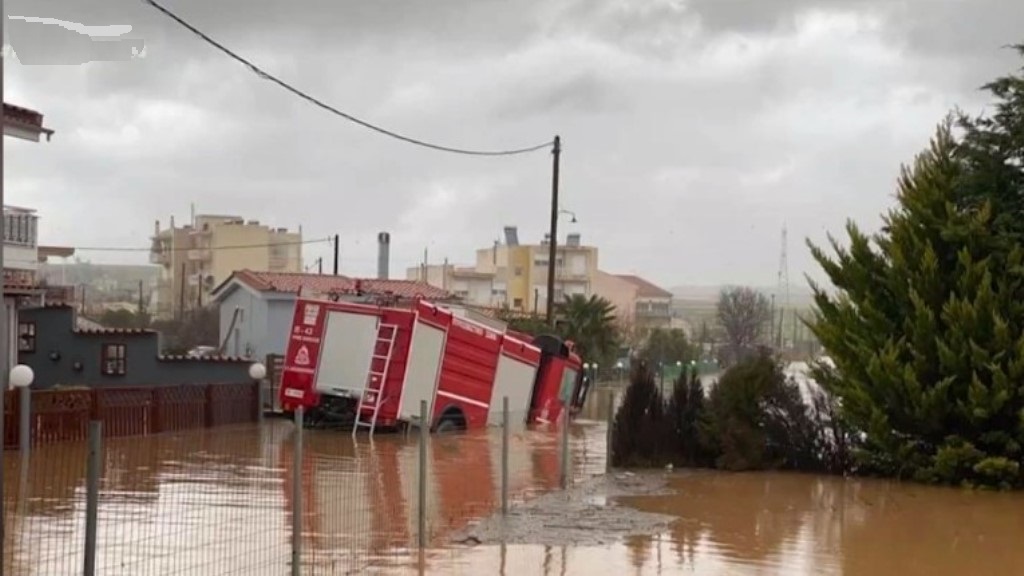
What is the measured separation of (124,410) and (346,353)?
4923 mm

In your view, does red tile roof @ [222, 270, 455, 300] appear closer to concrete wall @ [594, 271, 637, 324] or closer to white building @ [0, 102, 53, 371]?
white building @ [0, 102, 53, 371]

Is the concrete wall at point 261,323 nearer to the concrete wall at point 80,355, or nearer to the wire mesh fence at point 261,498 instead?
the concrete wall at point 80,355

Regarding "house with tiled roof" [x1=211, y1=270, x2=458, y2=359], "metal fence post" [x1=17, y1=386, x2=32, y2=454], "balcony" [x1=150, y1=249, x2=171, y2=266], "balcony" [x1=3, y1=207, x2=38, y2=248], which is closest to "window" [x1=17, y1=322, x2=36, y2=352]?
"balcony" [x1=3, y1=207, x2=38, y2=248]

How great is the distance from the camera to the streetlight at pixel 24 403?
63.3ft

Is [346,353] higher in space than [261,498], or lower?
higher

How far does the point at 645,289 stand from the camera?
133 meters

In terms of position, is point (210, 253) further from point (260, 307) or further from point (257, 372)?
point (257, 372)

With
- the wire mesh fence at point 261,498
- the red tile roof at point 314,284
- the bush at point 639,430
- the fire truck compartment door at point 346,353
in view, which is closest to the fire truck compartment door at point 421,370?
the wire mesh fence at point 261,498

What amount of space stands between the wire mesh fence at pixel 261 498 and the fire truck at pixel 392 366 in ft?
3.28

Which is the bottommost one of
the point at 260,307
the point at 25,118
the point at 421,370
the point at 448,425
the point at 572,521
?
the point at 448,425

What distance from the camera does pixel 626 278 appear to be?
131 metres

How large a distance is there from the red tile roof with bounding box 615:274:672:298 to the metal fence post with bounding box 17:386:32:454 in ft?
362

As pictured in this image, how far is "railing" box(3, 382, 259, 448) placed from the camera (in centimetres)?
2108

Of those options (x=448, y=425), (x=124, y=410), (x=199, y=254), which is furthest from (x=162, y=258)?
(x=124, y=410)
